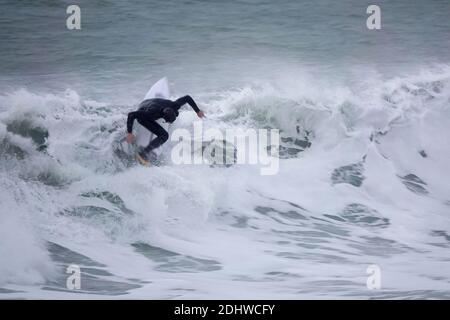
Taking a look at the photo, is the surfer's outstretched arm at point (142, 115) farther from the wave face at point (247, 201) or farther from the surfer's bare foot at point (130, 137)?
the wave face at point (247, 201)

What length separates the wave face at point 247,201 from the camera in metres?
4.20

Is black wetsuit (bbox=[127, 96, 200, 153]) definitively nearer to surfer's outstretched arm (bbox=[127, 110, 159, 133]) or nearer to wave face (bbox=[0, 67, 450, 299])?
A: surfer's outstretched arm (bbox=[127, 110, 159, 133])

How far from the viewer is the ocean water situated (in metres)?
4.26

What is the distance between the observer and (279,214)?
4.83m

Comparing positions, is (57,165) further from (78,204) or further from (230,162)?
(230,162)

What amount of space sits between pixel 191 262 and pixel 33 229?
1017mm

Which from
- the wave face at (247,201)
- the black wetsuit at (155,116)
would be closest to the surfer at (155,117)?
the black wetsuit at (155,116)

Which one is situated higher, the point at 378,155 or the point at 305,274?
the point at 378,155

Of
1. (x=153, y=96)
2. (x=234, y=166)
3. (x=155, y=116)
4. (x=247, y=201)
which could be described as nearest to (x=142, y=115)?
(x=155, y=116)

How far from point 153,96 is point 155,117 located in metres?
0.26

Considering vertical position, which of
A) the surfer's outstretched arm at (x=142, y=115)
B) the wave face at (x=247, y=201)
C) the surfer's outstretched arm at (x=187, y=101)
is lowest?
the wave face at (x=247, y=201)

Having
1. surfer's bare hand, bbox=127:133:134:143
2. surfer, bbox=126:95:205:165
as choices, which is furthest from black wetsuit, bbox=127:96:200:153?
surfer's bare hand, bbox=127:133:134:143
